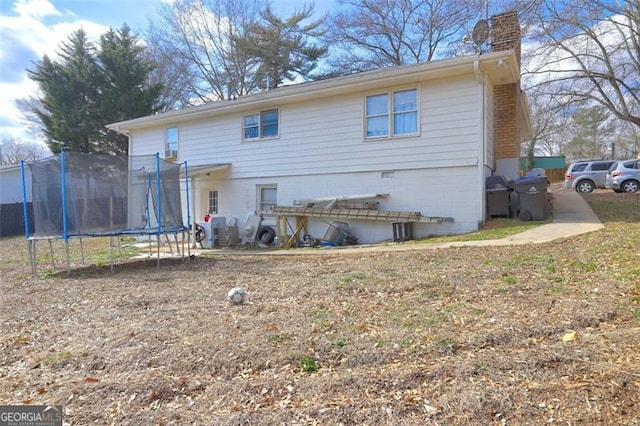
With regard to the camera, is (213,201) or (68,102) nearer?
(213,201)

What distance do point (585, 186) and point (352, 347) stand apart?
21.2 metres

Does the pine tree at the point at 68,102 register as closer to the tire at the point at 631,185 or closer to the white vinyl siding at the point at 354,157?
the white vinyl siding at the point at 354,157

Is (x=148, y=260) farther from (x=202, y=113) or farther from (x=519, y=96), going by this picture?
(x=519, y=96)

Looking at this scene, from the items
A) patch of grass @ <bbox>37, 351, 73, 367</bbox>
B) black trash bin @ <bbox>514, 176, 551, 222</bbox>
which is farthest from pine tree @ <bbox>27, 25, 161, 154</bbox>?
patch of grass @ <bbox>37, 351, 73, 367</bbox>

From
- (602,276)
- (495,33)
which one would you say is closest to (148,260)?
(602,276)

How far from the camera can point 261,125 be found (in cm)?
1343

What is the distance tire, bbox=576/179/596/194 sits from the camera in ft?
66.4

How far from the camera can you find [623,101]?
20.9 m

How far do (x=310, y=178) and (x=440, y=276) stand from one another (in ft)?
24.2

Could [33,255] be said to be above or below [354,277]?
above

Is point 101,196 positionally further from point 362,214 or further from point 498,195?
point 498,195

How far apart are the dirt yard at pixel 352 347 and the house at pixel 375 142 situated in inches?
181

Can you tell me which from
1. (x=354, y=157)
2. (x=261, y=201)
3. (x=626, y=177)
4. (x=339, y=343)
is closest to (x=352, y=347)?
(x=339, y=343)

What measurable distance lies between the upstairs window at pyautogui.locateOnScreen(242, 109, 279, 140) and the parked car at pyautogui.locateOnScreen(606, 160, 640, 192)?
14367 millimetres
